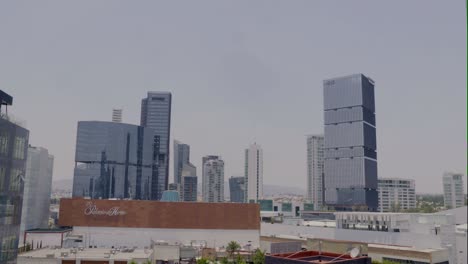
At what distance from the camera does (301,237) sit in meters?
118

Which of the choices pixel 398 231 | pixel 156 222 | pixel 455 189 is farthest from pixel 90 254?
pixel 455 189

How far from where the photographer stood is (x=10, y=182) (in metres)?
45.9

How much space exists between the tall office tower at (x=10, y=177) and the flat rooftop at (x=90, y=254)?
31.6 meters

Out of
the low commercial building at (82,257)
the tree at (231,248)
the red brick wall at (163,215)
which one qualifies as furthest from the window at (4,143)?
the tree at (231,248)

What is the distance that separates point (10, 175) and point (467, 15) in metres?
47.6

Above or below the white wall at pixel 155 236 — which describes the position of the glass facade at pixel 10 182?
above

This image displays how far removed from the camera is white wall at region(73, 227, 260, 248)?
319ft

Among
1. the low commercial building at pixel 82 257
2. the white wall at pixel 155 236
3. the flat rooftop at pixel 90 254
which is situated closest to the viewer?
the low commercial building at pixel 82 257

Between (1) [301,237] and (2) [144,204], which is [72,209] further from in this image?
(1) [301,237]

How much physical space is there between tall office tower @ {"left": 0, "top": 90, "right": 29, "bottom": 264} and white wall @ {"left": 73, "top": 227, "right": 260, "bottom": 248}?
49542 mm

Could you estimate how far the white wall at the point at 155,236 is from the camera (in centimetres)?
9712

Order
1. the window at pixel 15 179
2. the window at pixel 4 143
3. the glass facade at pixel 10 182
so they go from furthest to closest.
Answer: the window at pixel 15 179 < the glass facade at pixel 10 182 < the window at pixel 4 143

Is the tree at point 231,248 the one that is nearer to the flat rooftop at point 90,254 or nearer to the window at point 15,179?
the flat rooftop at point 90,254

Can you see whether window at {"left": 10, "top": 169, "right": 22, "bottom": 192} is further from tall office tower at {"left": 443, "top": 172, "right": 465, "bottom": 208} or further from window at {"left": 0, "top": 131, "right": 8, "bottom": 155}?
tall office tower at {"left": 443, "top": 172, "right": 465, "bottom": 208}
